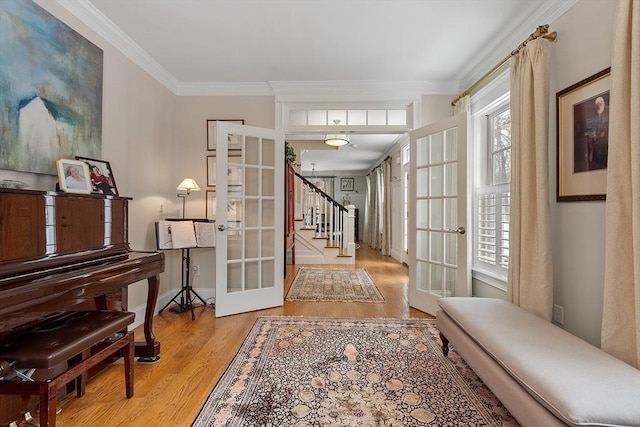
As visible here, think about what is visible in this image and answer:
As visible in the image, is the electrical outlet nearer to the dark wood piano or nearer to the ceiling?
the ceiling

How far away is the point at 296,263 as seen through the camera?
21.1 ft

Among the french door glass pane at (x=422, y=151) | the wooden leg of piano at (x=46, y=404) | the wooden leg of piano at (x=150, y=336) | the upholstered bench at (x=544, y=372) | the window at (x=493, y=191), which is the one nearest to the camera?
the upholstered bench at (x=544, y=372)

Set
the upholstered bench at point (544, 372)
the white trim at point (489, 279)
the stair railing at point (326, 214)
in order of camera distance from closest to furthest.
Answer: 1. the upholstered bench at point (544, 372)
2. the white trim at point (489, 279)
3. the stair railing at point (326, 214)

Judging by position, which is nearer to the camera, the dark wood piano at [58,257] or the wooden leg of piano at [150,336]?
the dark wood piano at [58,257]

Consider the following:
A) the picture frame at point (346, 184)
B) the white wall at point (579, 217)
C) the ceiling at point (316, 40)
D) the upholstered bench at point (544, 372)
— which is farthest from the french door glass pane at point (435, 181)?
the picture frame at point (346, 184)

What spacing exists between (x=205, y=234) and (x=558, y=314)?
315 centimetres

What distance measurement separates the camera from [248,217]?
11.3 feet

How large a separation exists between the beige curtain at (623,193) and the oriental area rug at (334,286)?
7.91 ft

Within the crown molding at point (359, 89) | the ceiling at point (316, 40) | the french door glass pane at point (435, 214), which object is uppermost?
the ceiling at point (316, 40)

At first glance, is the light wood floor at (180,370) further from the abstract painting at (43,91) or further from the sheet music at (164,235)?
the abstract painting at (43,91)

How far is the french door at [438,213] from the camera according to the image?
9.82 feet

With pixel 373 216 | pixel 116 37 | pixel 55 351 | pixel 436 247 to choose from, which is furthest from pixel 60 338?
pixel 373 216

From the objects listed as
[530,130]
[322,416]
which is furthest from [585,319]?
[322,416]

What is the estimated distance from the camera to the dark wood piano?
1365 mm
